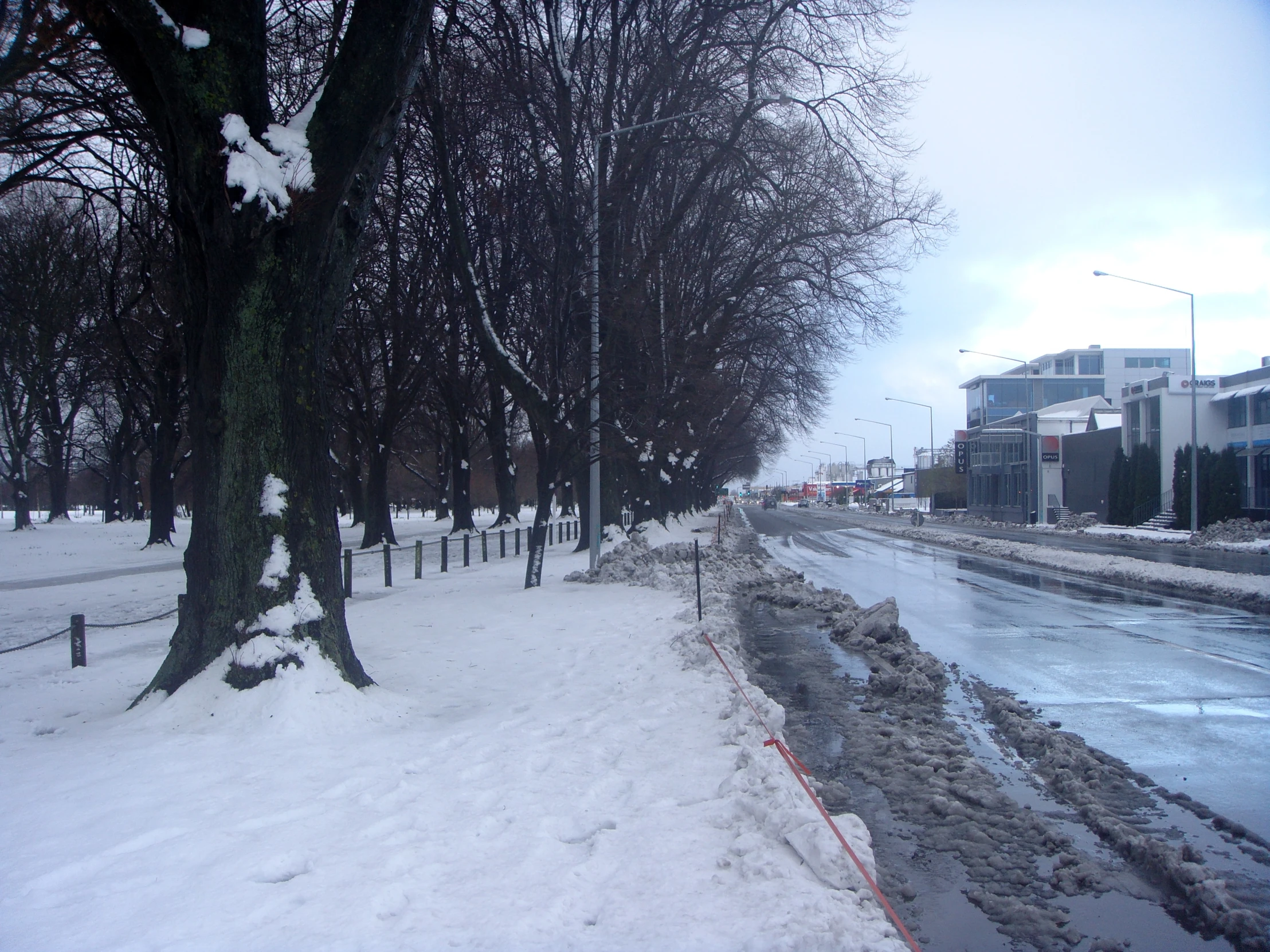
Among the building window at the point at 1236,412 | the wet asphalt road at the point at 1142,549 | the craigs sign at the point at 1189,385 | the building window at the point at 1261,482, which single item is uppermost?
the craigs sign at the point at 1189,385

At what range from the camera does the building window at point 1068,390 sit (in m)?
110

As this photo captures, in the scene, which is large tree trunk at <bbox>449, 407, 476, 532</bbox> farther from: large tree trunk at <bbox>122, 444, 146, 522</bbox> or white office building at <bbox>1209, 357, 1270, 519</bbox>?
white office building at <bbox>1209, 357, 1270, 519</bbox>

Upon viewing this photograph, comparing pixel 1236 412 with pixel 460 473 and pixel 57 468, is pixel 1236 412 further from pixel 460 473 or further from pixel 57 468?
pixel 57 468

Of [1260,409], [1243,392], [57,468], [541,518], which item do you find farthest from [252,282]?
[1243,392]

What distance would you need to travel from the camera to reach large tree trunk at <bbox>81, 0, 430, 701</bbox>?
7012 mm

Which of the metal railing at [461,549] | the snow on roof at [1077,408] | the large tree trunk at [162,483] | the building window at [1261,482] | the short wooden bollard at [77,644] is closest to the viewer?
the short wooden bollard at [77,644]

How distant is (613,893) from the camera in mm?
4363

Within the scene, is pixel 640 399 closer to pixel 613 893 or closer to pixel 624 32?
pixel 624 32

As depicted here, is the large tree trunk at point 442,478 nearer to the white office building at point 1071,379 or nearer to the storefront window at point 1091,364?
the white office building at point 1071,379

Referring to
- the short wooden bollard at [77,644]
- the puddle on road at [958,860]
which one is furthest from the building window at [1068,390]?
the short wooden bollard at [77,644]

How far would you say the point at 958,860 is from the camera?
5.25m

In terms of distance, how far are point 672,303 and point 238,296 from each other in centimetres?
2110

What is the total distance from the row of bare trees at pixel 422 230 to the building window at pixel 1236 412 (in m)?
22.4

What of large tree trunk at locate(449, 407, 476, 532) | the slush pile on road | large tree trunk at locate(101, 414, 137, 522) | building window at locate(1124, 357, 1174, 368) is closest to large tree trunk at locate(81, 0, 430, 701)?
the slush pile on road
